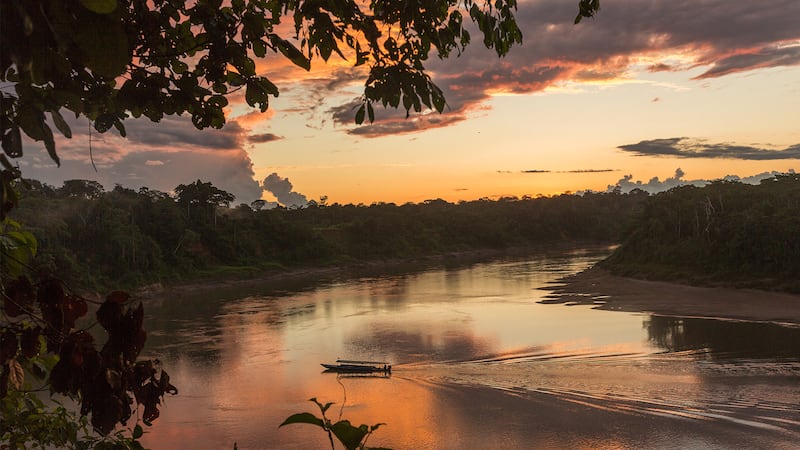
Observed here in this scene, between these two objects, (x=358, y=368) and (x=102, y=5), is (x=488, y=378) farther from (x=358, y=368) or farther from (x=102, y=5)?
(x=102, y=5)

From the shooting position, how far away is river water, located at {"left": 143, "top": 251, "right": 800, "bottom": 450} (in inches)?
730

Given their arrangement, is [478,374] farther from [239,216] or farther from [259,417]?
[239,216]

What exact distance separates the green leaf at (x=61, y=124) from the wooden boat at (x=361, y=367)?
80.1 feet

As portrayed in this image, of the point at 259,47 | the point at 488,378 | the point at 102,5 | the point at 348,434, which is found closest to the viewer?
the point at 102,5

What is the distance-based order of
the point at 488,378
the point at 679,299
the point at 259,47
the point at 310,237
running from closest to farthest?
the point at 259,47 → the point at 488,378 → the point at 679,299 → the point at 310,237

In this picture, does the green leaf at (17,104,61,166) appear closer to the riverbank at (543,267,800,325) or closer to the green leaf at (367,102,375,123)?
the green leaf at (367,102,375,123)

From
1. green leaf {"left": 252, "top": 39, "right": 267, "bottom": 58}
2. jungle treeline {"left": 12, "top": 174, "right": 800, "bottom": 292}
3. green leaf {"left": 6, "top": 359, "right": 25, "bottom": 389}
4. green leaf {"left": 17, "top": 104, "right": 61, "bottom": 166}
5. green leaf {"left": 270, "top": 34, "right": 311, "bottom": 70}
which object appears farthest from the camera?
jungle treeline {"left": 12, "top": 174, "right": 800, "bottom": 292}

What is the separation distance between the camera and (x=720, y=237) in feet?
166

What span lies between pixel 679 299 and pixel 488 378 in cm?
2360

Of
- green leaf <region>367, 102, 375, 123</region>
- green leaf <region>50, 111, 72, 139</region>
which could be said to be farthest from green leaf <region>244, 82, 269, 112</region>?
green leaf <region>50, 111, 72, 139</region>

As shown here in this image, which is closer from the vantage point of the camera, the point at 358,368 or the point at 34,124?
the point at 34,124

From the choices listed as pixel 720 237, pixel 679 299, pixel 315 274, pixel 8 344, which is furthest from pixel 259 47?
pixel 315 274

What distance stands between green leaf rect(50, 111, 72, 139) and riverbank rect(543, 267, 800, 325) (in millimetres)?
37053

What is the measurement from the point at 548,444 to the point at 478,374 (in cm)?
809
